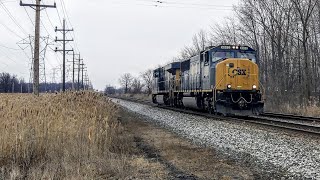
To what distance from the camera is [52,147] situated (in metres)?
7.72

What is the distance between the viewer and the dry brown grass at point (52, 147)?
21.3 feet

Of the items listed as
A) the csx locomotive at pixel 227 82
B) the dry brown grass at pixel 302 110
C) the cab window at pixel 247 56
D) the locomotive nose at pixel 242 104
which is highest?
the cab window at pixel 247 56

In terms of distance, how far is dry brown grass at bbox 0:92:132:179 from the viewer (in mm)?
6492

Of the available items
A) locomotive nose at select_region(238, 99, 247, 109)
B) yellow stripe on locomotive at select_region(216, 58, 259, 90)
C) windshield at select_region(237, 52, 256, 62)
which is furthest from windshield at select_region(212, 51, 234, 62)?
locomotive nose at select_region(238, 99, 247, 109)

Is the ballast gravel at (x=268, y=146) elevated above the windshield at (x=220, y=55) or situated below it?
below

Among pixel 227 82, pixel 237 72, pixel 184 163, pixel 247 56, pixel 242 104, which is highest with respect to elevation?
pixel 247 56

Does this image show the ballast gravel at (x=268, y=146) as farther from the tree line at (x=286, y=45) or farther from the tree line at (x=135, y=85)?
the tree line at (x=135, y=85)

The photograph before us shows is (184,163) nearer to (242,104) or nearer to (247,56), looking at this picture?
(242,104)

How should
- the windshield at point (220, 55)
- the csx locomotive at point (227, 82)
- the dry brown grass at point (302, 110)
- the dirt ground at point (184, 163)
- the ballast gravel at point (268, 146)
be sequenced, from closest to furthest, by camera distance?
the dirt ground at point (184, 163) < the ballast gravel at point (268, 146) < the csx locomotive at point (227, 82) < the windshield at point (220, 55) < the dry brown grass at point (302, 110)

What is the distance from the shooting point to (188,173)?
7242mm

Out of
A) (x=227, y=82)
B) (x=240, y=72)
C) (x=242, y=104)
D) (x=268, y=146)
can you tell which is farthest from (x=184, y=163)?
(x=240, y=72)

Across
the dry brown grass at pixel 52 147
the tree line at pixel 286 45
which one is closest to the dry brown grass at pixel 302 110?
the tree line at pixel 286 45

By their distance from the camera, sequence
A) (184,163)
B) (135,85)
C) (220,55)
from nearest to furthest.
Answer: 1. (184,163)
2. (220,55)
3. (135,85)

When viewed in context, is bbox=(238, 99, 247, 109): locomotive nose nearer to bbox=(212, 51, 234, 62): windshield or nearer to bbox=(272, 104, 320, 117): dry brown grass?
bbox=(212, 51, 234, 62): windshield
